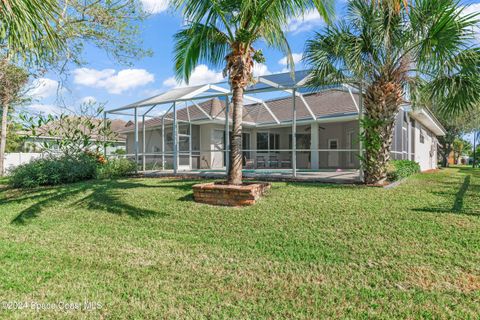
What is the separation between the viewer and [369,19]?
805cm

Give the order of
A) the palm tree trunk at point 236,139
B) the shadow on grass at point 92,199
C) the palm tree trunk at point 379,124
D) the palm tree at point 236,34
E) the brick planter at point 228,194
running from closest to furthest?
the palm tree at point 236,34 < the brick planter at point 228,194 < the shadow on grass at point 92,199 < the palm tree trunk at point 236,139 < the palm tree trunk at point 379,124

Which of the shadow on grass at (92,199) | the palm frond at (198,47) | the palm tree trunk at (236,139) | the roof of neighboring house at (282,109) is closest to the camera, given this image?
the shadow on grass at (92,199)

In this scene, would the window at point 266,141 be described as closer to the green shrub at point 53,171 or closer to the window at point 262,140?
the window at point 262,140

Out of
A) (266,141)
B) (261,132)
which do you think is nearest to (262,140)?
(266,141)

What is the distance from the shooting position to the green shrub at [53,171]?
1180cm

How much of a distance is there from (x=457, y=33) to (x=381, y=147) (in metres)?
3.28

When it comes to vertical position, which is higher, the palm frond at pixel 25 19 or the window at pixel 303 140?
the palm frond at pixel 25 19

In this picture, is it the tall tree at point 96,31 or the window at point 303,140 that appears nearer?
the tall tree at point 96,31

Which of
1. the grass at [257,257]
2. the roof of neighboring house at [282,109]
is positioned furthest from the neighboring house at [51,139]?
the grass at [257,257]

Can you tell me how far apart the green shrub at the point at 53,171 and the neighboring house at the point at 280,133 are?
4067mm

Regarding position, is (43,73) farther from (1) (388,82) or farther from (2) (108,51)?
(1) (388,82)

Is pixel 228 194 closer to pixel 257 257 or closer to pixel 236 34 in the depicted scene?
pixel 257 257

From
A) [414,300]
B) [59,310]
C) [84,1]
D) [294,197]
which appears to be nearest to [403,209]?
[294,197]

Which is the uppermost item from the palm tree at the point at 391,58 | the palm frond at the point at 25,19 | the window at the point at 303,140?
the palm tree at the point at 391,58
